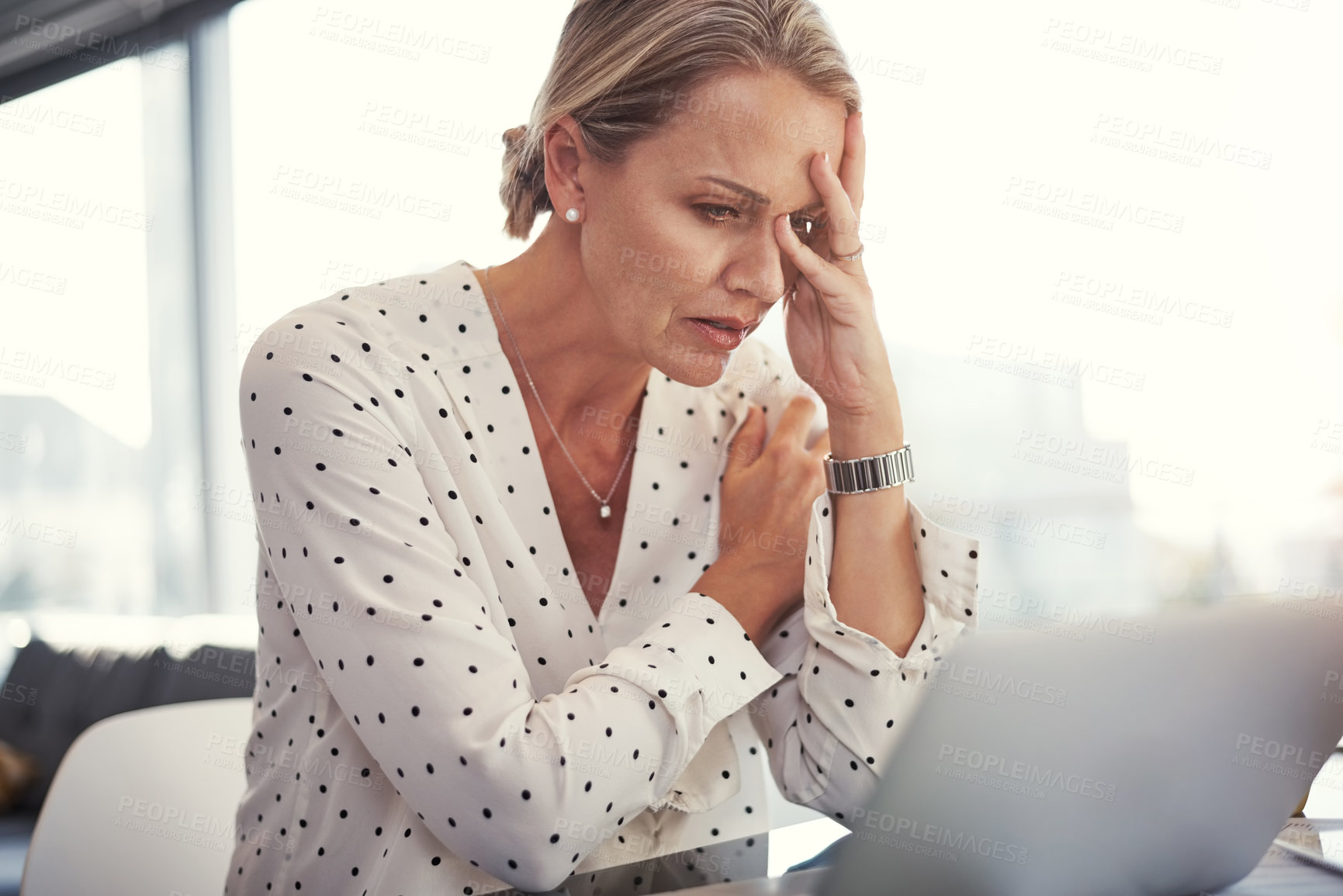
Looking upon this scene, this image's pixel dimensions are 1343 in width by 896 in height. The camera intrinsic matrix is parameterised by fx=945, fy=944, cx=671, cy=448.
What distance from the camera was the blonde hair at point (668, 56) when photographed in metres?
0.99

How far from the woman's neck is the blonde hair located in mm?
146

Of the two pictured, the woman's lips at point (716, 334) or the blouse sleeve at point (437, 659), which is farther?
the woman's lips at point (716, 334)

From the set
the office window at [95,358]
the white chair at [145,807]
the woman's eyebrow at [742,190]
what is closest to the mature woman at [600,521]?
the woman's eyebrow at [742,190]

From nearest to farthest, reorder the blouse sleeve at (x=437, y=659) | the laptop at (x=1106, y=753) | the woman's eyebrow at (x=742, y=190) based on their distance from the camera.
A: the laptop at (x=1106, y=753) → the blouse sleeve at (x=437, y=659) → the woman's eyebrow at (x=742, y=190)

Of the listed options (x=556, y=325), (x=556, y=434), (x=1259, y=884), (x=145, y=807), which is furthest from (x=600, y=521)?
(x=1259, y=884)

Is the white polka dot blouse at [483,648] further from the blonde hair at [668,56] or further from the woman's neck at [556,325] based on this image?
the blonde hair at [668,56]

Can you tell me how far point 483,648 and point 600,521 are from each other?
42 cm

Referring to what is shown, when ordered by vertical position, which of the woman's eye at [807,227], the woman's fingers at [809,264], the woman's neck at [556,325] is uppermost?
the woman's eye at [807,227]

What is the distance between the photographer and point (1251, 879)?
57 centimetres

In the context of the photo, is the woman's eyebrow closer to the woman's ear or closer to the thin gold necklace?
the woman's ear

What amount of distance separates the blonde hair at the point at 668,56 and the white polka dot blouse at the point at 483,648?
26 cm

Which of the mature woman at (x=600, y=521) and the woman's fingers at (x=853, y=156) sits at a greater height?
the woman's fingers at (x=853, y=156)

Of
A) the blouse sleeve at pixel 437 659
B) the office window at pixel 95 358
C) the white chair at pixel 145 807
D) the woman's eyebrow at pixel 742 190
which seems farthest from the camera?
the office window at pixel 95 358

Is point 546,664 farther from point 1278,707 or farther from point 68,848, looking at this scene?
point 1278,707
